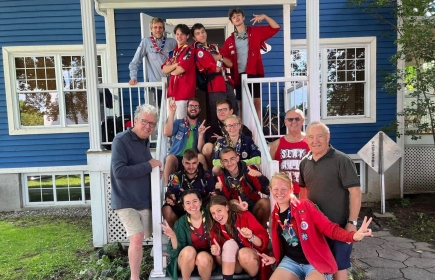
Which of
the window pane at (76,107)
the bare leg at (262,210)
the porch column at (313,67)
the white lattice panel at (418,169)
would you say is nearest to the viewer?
the bare leg at (262,210)

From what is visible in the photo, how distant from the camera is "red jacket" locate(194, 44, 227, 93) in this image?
4348 millimetres

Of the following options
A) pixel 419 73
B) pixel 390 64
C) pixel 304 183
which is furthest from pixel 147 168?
pixel 390 64

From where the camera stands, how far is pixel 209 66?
171 inches

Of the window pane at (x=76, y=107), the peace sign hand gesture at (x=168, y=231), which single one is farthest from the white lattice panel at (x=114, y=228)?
the window pane at (x=76, y=107)

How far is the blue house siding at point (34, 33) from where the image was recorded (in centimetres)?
739

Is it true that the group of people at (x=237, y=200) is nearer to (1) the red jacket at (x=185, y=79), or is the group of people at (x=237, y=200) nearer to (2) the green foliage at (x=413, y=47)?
(1) the red jacket at (x=185, y=79)

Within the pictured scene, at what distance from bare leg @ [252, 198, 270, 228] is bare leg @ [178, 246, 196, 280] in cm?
69

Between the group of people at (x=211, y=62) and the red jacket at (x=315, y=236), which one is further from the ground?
the group of people at (x=211, y=62)

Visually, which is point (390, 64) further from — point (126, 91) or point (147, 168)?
point (147, 168)

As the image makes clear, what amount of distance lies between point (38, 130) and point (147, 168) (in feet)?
18.1

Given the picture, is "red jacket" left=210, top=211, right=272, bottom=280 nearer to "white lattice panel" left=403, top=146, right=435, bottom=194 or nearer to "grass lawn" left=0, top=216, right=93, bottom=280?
"grass lawn" left=0, top=216, right=93, bottom=280

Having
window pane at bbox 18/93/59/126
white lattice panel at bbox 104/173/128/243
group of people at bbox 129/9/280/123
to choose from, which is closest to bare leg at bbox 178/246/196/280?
group of people at bbox 129/9/280/123

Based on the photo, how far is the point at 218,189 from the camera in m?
3.31

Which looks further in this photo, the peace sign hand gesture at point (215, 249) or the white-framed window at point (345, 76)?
the white-framed window at point (345, 76)
